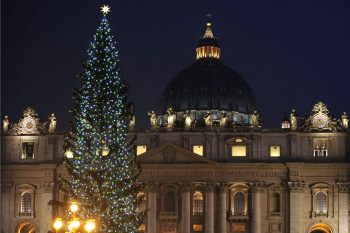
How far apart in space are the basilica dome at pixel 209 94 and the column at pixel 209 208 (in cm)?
2116

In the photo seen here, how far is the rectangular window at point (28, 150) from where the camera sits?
116 m

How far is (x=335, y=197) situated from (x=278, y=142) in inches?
338

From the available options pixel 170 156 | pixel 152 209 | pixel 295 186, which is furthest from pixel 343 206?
pixel 152 209

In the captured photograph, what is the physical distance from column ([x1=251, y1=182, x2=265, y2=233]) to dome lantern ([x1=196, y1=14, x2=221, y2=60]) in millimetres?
36187

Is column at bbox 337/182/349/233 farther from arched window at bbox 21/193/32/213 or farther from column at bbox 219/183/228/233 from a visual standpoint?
arched window at bbox 21/193/32/213

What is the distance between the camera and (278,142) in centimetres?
11181

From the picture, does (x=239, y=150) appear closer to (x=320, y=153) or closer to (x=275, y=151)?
(x=275, y=151)

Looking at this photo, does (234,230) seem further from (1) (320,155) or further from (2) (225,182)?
(1) (320,155)

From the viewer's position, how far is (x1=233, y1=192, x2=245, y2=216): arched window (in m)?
111

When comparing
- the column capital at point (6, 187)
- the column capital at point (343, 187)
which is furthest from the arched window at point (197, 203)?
the column capital at point (6, 187)

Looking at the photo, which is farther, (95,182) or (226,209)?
(226,209)

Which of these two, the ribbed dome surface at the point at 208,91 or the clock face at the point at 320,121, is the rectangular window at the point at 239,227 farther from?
the ribbed dome surface at the point at 208,91

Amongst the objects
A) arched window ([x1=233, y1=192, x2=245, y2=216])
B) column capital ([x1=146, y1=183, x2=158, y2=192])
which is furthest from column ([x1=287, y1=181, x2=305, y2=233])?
column capital ([x1=146, y1=183, x2=158, y2=192])

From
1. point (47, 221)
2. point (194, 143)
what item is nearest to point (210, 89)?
Result: point (194, 143)
